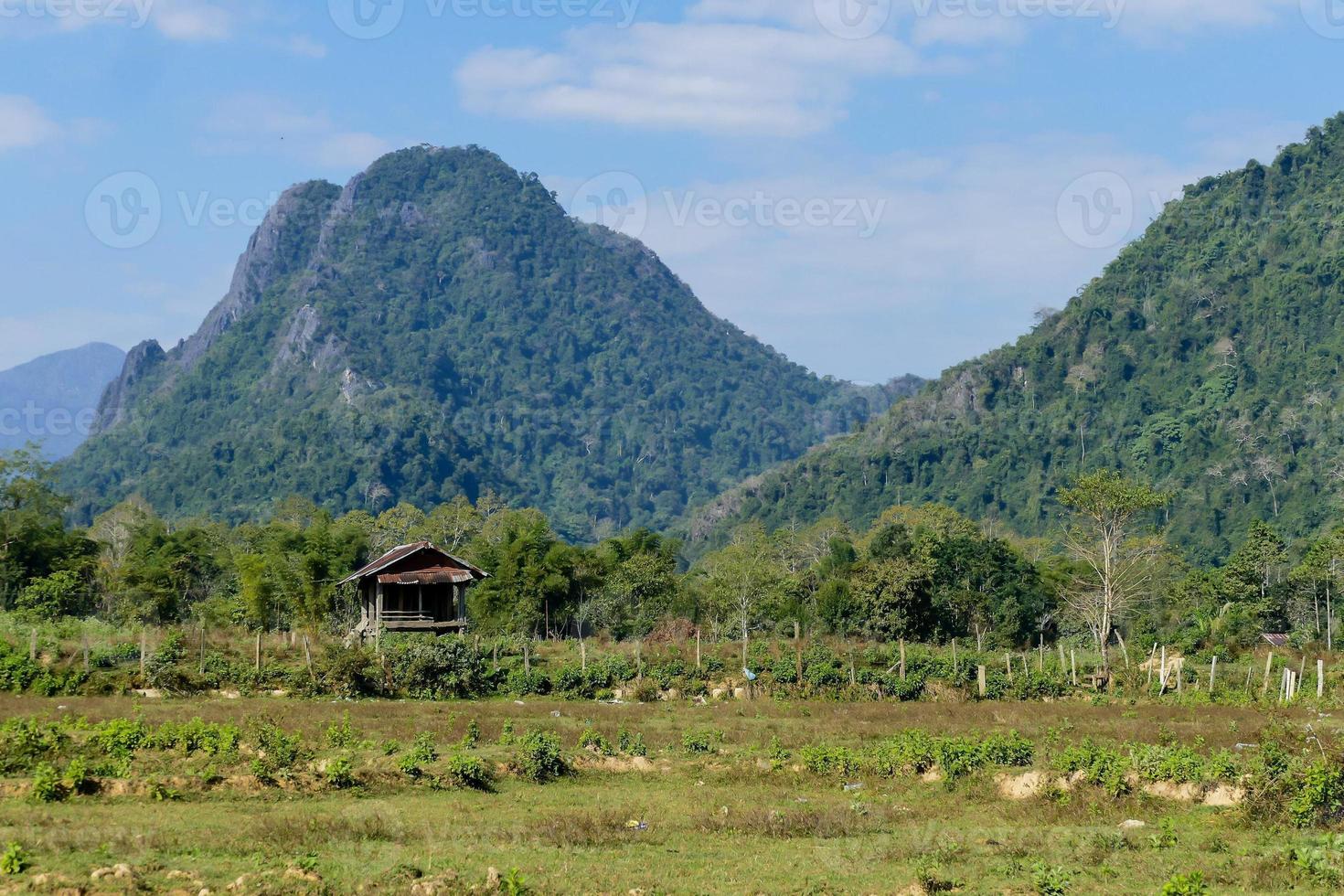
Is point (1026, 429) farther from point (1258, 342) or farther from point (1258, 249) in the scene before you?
point (1258, 249)

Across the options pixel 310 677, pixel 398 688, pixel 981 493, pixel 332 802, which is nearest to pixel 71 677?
pixel 310 677

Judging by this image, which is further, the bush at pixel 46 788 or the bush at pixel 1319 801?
the bush at pixel 46 788

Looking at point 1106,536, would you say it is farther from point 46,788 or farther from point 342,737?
point 46,788

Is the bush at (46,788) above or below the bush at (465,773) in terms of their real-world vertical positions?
above

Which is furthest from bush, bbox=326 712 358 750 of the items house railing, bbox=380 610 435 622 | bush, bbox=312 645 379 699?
house railing, bbox=380 610 435 622

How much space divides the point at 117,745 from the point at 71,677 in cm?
1448

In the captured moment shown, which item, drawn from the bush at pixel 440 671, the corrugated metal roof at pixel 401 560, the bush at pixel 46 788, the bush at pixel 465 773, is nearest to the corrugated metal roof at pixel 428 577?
the corrugated metal roof at pixel 401 560

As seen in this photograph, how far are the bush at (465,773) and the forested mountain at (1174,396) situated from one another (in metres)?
96.4

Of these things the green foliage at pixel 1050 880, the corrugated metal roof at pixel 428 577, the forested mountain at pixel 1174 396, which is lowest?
the green foliage at pixel 1050 880

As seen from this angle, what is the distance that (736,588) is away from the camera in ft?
222

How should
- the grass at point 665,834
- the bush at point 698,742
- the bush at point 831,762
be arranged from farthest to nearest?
1. the bush at point 698,742
2. the bush at point 831,762
3. the grass at point 665,834

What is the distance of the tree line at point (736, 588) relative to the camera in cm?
5225

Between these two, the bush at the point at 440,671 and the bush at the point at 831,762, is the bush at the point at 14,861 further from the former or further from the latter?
the bush at the point at 440,671

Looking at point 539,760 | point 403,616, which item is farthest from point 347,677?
point 403,616
